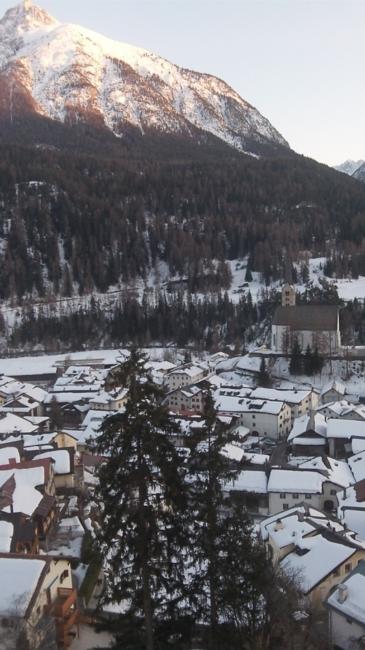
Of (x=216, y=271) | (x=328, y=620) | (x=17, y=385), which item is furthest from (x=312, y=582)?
(x=216, y=271)

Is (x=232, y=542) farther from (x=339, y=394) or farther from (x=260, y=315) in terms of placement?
(x=260, y=315)

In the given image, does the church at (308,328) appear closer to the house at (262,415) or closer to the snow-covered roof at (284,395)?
the snow-covered roof at (284,395)

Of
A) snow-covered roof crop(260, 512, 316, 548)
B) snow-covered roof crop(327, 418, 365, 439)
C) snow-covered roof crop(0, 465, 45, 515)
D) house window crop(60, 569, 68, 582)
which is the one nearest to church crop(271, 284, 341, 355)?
snow-covered roof crop(327, 418, 365, 439)

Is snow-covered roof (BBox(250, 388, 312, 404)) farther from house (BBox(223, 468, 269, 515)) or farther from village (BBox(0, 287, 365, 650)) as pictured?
house (BBox(223, 468, 269, 515))

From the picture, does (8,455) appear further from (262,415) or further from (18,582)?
(262,415)

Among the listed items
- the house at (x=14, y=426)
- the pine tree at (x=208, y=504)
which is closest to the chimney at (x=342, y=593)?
the pine tree at (x=208, y=504)
